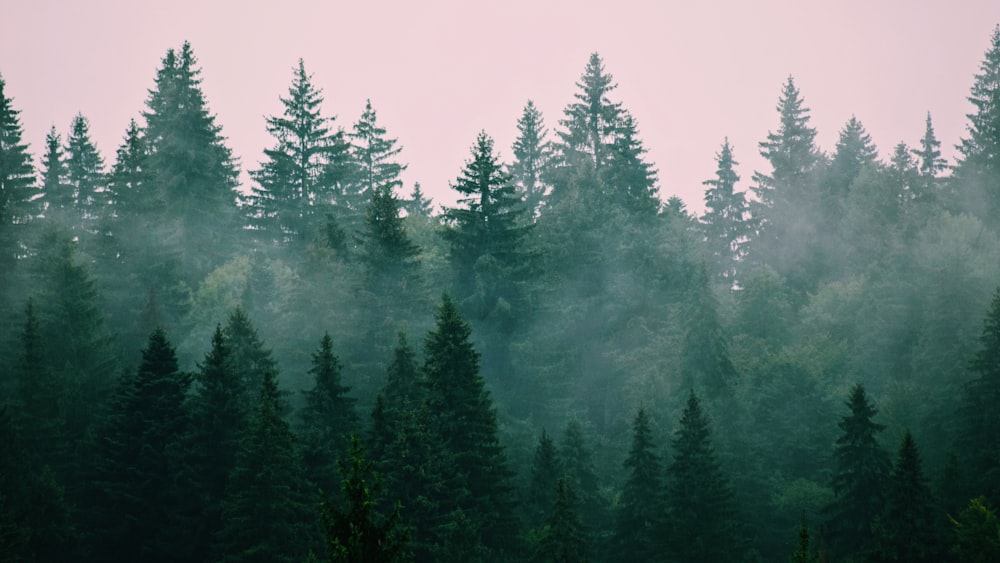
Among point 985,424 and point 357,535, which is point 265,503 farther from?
point 985,424

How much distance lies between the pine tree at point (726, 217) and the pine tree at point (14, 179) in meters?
53.6

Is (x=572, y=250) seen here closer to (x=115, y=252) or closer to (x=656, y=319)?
(x=656, y=319)

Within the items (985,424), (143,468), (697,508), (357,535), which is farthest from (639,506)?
(357,535)

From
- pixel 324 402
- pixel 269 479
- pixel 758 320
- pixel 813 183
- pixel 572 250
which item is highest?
pixel 813 183

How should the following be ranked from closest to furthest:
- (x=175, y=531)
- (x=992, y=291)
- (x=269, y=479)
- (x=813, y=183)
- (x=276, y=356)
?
(x=269, y=479)
(x=175, y=531)
(x=276, y=356)
(x=992, y=291)
(x=813, y=183)

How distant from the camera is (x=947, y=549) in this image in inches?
1270

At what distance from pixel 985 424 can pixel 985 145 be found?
40.2m

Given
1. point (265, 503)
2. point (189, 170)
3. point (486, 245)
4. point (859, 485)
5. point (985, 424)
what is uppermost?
point (189, 170)

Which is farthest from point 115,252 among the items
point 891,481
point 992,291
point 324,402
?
point 992,291

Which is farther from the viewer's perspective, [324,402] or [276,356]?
[276,356]

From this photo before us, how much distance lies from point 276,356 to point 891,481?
3084 centimetres

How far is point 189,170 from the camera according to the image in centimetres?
6856

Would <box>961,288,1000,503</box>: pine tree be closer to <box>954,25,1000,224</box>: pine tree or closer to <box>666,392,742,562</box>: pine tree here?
<box>666,392,742,562</box>: pine tree

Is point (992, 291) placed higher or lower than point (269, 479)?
higher
